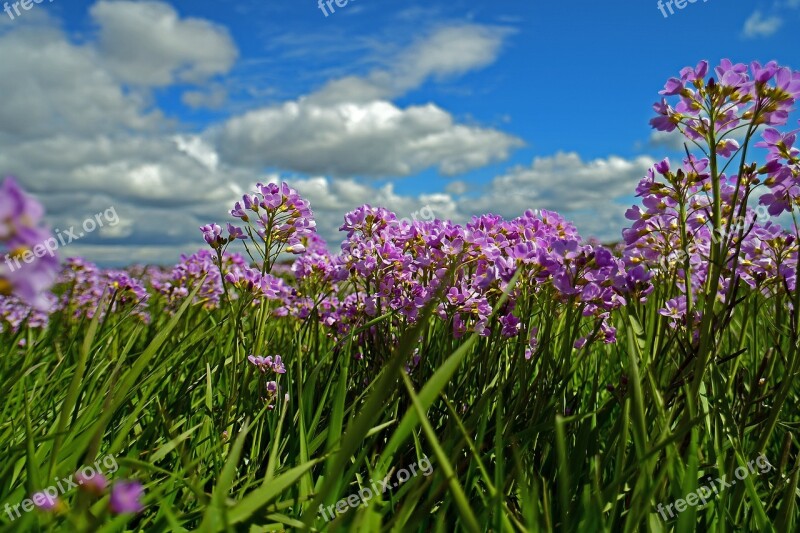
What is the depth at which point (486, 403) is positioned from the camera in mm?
2352

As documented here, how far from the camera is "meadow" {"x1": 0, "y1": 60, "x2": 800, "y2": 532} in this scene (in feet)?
5.37

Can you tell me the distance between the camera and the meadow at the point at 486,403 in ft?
5.37

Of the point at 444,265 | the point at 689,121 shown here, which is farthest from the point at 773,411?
the point at 444,265

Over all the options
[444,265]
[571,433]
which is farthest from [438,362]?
[571,433]

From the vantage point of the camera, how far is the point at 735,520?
6.69 feet

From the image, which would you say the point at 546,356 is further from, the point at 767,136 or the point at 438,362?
the point at 767,136

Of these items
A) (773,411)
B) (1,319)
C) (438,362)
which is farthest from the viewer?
(1,319)

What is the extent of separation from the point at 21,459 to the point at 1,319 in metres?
A: 5.55

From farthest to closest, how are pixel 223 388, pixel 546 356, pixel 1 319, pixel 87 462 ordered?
1. pixel 1 319
2. pixel 223 388
3. pixel 546 356
4. pixel 87 462

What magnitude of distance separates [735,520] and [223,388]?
2.65 metres

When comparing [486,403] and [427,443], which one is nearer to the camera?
[486,403]

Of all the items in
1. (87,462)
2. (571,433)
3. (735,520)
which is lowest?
(735,520)

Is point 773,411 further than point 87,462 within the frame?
Yes

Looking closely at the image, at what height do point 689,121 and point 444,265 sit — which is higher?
point 689,121
